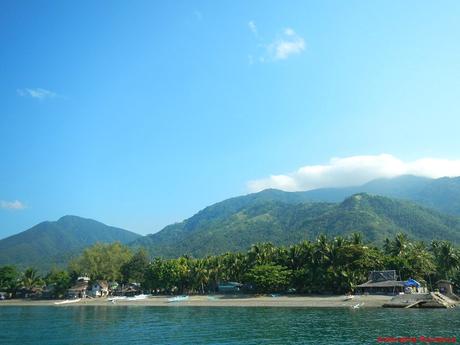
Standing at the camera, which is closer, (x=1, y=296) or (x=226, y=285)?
(x=226, y=285)

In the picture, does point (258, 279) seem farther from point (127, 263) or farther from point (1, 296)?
point (1, 296)

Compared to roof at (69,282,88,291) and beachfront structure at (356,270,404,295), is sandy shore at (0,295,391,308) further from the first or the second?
roof at (69,282,88,291)

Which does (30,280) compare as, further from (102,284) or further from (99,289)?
(102,284)

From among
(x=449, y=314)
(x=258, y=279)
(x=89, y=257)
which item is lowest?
(x=449, y=314)

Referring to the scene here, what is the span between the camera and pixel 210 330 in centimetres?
4062

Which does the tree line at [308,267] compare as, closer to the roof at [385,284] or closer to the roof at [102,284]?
the roof at [385,284]

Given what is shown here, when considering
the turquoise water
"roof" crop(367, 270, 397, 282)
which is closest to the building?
the turquoise water

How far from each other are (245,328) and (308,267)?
38.4 meters

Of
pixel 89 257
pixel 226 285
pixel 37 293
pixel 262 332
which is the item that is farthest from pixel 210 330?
pixel 37 293

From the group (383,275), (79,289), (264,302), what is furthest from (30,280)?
(383,275)

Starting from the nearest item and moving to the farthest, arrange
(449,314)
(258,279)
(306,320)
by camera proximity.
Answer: (306,320)
(449,314)
(258,279)

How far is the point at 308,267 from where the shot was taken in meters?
77.1

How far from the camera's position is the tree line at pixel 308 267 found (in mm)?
72938

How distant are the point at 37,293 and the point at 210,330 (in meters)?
84.1
